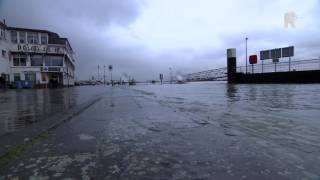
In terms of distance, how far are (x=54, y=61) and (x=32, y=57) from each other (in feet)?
16.7

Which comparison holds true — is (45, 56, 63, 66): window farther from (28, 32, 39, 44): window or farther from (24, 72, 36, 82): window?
(28, 32, 39, 44): window

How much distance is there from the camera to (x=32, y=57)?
64.9 m

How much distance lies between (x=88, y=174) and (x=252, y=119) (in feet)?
20.1

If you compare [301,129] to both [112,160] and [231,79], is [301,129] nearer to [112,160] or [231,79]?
[112,160]

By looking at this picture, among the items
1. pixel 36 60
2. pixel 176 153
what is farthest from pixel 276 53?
pixel 176 153

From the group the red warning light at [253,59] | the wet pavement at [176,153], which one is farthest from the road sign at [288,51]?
the wet pavement at [176,153]

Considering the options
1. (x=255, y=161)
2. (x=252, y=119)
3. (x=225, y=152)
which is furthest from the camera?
(x=252, y=119)

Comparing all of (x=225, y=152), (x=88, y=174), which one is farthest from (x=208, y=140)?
(x=88, y=174)

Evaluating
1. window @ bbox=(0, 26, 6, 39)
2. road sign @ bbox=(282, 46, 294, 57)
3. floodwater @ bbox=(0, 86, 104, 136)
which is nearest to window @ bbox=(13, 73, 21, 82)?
window @ bbox=(0, 26, 6, 39)

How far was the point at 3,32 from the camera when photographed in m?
57.6

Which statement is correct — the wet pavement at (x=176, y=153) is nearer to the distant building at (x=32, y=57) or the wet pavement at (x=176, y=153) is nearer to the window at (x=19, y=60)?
the distant building at (x=32, y=57)

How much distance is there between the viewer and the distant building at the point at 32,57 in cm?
6050

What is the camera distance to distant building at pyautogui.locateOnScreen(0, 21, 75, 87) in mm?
60500

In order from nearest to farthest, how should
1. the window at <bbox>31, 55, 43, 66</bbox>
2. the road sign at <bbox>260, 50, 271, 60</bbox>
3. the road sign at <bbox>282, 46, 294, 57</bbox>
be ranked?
1. the road sign at <bbox>282, 46, 294, 57</bbox>
2. the road sign at <bbox>260, 50, 271, 60</bbox>
3. the window at <bbox>31, 55, 43, 66</bbox>
